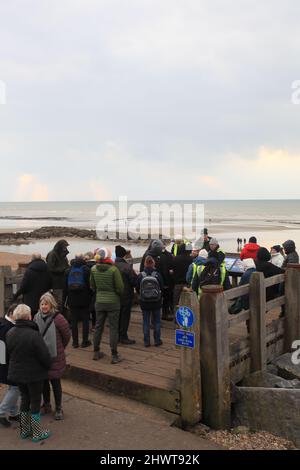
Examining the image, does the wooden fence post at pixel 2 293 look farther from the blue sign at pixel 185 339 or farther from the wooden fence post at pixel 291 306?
the wooden fence post at pixel 291 306

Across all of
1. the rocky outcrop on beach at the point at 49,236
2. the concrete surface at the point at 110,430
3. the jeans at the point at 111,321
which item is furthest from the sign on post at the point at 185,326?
the rocky outcrop on beach at the point at 49,236

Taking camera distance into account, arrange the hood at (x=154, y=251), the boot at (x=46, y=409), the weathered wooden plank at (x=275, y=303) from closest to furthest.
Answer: the boot at (x=46, y=409)
the weathered wooden plank at (x=275, y=303)
the hood at (x=154, y=251)

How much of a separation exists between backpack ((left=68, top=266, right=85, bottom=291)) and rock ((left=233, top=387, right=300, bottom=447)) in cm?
306

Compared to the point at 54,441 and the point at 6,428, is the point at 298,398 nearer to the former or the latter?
the point at 54,441

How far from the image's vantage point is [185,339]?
5730mm

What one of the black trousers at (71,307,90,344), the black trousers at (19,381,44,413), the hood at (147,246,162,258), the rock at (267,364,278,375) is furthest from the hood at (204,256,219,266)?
the black trousers at (19,381,44,413)

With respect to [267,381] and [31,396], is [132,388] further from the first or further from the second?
[267,381]

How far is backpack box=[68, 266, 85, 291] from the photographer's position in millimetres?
7375

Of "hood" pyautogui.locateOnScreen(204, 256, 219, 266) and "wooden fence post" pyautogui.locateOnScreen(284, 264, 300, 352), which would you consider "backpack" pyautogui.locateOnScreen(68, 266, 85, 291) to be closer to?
"hood" pyautogui.locateOnScreen(204, 256, 219, 266)

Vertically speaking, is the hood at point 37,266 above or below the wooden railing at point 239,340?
above

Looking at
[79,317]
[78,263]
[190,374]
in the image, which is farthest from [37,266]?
[190,374]

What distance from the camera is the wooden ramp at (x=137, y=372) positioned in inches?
234

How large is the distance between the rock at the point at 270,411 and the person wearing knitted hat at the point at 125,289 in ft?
7.95

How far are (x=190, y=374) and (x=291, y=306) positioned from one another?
3066 millimetres
